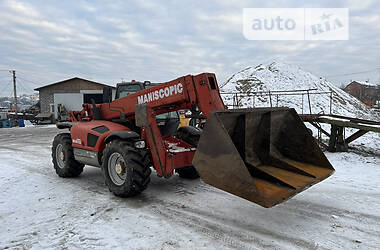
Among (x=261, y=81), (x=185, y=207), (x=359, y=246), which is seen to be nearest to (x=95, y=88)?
(x=261, y=81)

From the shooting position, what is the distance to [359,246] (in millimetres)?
3049

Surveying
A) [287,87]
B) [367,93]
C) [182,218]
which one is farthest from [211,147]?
[367,93]

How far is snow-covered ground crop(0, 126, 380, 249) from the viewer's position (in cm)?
323

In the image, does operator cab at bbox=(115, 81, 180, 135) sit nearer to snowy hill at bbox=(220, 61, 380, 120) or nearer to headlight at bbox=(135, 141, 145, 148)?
headlight at bbox=(135, 141, 145, 148)

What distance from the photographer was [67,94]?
30266 millimetres

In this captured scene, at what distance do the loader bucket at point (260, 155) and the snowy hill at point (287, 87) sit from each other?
18767 millimetres

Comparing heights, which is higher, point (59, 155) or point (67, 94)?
point (67, 94)

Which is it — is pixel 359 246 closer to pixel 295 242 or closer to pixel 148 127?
pixel 295 242

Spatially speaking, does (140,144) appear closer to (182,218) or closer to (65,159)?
(182,218)

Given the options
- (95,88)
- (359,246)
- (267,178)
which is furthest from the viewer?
(95,88)

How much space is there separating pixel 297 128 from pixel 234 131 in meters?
1.06

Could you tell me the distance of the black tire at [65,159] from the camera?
20.2 ft

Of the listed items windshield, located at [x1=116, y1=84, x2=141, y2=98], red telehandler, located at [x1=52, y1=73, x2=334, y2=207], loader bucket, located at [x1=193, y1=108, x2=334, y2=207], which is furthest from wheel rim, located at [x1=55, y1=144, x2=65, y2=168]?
loader bucket, located at [x1=193, y1=108, x2=334, y2=207]

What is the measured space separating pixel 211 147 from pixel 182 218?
126 cm
